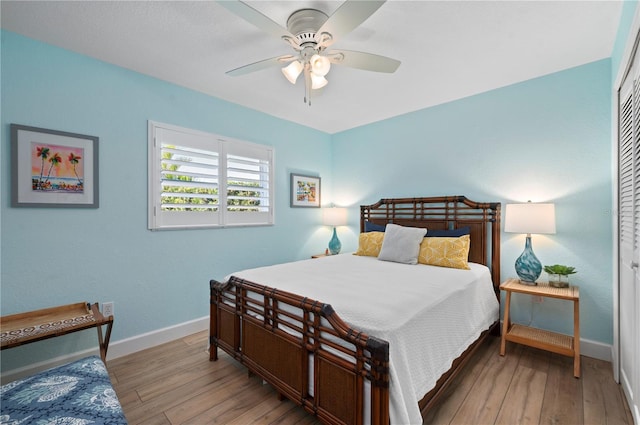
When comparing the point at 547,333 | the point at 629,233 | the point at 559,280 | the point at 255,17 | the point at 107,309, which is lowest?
the point at 547,333

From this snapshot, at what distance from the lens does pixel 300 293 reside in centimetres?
185

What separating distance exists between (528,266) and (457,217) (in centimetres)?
87

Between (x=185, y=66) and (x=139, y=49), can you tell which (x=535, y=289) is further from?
(x=139, y=49)

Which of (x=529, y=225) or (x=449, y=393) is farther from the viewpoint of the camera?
(x=529, y=225)

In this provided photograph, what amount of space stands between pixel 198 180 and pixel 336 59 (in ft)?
6.25

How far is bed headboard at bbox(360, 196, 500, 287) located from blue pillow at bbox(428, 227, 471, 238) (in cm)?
10

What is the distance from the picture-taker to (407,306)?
1630 mm

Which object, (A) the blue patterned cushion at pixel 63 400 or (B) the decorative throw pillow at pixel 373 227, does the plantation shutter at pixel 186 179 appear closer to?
(A) the blue patterned cushion at pixel 63 400

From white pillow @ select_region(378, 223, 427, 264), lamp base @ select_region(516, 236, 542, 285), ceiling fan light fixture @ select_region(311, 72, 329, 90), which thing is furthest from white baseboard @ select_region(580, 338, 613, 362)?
ceiling fan light fixture @ select_region(311, 72, 329, 90)

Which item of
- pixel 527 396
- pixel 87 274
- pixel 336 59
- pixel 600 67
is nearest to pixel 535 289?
pixel 527 396

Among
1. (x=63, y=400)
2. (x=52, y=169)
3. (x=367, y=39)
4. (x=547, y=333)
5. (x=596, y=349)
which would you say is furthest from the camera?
(x=547, y=333)

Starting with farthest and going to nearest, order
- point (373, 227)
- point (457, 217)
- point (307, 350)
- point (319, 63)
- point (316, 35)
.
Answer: point (373, 227) → point (457, 217) → point (319, 63) → point (316, 35) → point (307, 350)

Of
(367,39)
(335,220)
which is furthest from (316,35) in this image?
(335,220)

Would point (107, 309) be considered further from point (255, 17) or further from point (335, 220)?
point (335, 220)
